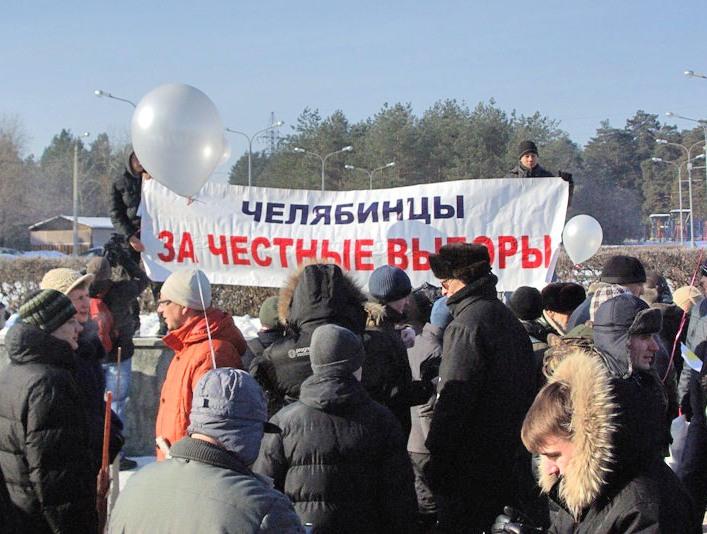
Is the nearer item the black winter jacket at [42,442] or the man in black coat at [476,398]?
the black winter jacket at [42,442]

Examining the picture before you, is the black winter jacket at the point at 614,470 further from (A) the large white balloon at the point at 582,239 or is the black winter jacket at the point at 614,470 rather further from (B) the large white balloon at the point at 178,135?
(A) the large white balloon at the point at 582,239

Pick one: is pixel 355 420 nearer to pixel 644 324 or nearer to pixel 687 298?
pixel 644 324

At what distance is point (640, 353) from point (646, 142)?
253 ft

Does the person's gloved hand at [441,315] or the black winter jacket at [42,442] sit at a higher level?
the person's gloved hand at [441,315]

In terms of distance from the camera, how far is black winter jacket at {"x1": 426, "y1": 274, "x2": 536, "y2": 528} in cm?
386

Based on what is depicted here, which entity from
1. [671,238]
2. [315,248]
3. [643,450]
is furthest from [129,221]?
[671,238]

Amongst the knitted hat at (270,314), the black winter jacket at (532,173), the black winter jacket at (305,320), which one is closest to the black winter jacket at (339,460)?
the black winter jacket at (305,320)

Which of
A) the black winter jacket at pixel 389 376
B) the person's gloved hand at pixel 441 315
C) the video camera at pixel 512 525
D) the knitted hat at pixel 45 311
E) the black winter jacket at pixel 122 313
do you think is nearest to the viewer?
the video camera at pixel 512 525

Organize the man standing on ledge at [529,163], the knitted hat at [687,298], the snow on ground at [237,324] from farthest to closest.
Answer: the snow on ground at [237,324]
the man standing on ledge at [529,163]
the knitted hat at [687,298]

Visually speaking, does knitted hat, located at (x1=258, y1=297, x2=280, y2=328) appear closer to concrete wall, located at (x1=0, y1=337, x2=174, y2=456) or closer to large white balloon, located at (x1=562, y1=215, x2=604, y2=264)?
concrete wall, located at (x1=0, y1=337, x2=174, y2=456)

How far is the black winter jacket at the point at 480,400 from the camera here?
3857mm

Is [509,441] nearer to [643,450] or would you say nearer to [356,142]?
[643,450]

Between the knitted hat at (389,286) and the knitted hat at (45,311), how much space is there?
5.28ft

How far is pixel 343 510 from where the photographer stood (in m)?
3.14
